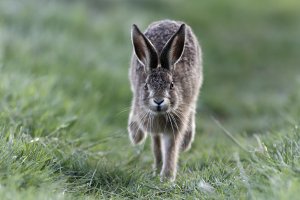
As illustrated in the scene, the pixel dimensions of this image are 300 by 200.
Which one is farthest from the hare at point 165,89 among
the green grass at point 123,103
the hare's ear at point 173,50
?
the green grass at point 123,103

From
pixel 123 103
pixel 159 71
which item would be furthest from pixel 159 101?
pixel 123 103

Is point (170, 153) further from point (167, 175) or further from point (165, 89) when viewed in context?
point (165, 89)

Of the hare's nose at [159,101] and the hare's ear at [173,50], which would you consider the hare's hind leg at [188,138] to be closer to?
the hare's ear at [173,50]

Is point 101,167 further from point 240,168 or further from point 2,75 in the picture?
point 2,75

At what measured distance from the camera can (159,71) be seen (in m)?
5.98

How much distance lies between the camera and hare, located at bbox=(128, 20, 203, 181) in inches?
233

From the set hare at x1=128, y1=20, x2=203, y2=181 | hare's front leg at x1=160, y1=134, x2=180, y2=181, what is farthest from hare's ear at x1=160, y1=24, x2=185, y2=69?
hare's front leg at x1=160, y1=134, x2=180, y2=181

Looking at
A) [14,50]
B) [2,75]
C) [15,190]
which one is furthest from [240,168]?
[14,50]

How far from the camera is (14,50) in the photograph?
895cm

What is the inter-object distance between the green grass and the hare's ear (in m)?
0.97

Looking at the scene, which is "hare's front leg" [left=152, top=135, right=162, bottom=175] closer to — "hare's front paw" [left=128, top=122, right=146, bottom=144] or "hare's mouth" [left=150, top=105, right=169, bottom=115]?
"hare's front paw" [left=128, top=122, right=146, bottom=144]

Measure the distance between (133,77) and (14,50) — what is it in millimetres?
2719

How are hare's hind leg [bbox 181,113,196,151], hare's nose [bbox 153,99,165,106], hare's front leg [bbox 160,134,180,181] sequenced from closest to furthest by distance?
hare's nose [bbox 153,99,165,106], hare's front leg [bbox 160,134,180,181], hare's hind leg [bbox 181,113,196,151]

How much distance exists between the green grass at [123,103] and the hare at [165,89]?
216 millimetres
